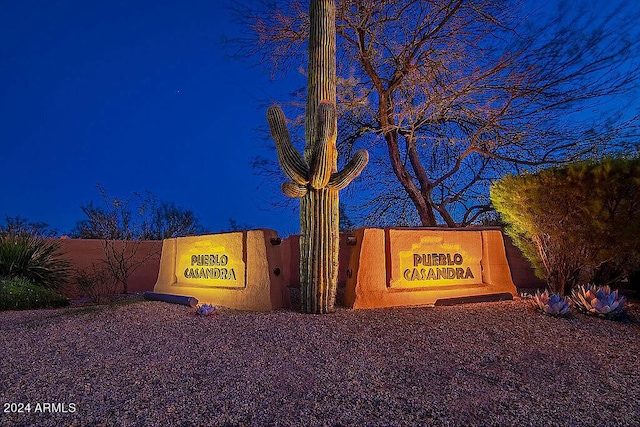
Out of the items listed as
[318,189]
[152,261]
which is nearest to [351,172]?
[318,189]

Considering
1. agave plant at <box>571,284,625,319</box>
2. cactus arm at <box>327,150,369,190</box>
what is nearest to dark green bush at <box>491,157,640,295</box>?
agave plant at <box>571,284,625,319</box>

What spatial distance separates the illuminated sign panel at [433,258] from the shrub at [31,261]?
6908 millimetres

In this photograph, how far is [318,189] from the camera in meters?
5.58

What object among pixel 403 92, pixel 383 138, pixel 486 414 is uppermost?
pixel 403 92

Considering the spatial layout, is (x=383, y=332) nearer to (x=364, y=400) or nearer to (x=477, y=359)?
(x=477, y=359)

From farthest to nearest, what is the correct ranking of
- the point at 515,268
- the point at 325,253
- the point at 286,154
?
the point at 515,268, the point at 286,154, the point at 325,253

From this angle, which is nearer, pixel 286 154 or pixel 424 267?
pixel 286 154

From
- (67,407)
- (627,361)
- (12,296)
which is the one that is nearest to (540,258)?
(627,361)

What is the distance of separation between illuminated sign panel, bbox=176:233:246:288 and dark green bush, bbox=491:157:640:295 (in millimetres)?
4254

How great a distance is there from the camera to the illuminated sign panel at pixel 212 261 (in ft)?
21.5

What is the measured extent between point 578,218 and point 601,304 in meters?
1.26

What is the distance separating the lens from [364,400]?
252 centimetres

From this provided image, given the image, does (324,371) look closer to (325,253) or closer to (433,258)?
(325,253)

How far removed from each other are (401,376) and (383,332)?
1.24 meters
